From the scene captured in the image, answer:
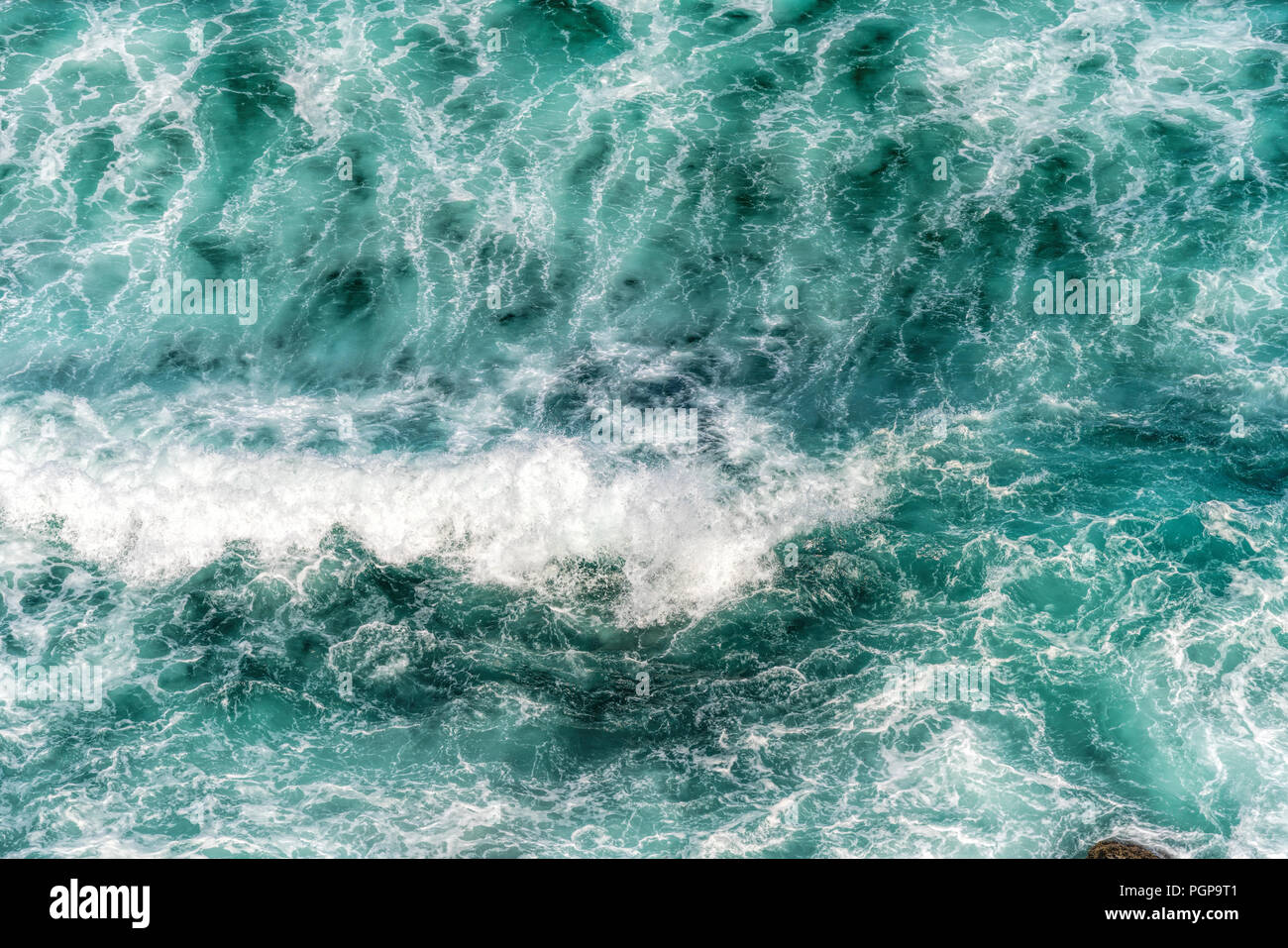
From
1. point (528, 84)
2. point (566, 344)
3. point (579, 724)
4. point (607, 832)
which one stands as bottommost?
point (607, 832)

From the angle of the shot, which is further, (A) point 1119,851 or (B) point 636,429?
(B) point 636,429

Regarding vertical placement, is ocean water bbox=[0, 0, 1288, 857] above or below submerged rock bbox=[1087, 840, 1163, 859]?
above

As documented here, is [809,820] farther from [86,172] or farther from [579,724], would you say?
→ [86,172]

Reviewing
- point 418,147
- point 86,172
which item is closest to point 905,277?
point 418,147

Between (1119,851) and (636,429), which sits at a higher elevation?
(636,429)

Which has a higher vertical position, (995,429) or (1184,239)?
(1184,239)

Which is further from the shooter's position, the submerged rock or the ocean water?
the ocean water
